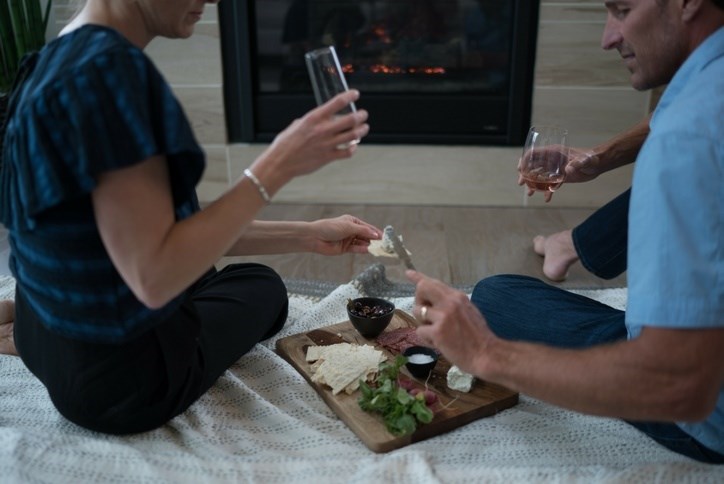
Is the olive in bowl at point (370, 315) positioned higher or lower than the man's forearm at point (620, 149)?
lower

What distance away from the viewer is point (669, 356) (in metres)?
0.92

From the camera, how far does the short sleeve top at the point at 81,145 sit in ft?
3.05

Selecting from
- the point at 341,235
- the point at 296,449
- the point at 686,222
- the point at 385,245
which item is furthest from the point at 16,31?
the point at 686,222

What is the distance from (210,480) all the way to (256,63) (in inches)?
83.7

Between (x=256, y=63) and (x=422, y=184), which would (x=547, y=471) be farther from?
(x=256, y=63)

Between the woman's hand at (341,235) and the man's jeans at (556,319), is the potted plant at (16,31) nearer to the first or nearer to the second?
the woman's hand at (341,235)

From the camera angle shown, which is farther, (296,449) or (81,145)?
(296,449)

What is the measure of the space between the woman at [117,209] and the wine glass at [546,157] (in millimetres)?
599

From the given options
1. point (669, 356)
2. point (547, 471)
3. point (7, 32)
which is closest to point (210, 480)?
point (547, 471)

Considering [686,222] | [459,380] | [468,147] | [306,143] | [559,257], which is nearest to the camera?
[686,222]

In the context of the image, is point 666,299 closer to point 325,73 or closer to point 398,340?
point 325,73

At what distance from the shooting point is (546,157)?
1.59m

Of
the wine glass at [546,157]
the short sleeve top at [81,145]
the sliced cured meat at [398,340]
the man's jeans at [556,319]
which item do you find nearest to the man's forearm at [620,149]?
the wine glass at [546,157]

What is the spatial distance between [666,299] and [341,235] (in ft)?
2.56
